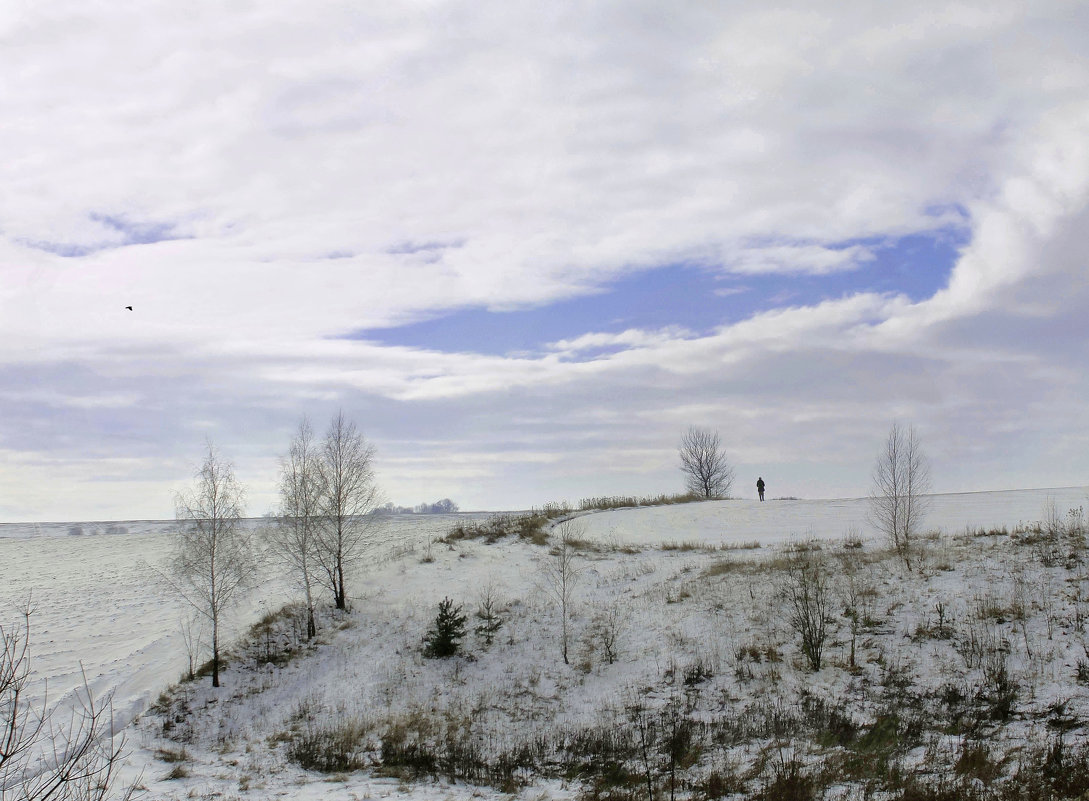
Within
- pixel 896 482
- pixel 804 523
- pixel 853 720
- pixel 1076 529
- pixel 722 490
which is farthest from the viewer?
pixel 722 490

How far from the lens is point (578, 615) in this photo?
30672 mm

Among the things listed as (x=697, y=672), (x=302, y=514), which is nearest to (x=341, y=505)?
(x=302, y=514)

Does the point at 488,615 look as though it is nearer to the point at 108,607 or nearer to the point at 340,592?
the point at 340,592

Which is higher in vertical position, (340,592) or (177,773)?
(340,592)

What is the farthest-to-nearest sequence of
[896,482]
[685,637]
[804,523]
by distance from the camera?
[804,523], [896,482], [685,637]

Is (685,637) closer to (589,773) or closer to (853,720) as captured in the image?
(853,720)

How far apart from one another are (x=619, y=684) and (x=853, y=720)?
8.07 meters

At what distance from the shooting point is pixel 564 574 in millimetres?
30125

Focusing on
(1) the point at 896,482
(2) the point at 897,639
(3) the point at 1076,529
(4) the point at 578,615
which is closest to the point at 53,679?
(4) the point at 578,615

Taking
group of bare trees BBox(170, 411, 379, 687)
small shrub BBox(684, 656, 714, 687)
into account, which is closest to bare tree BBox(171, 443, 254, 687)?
group of bare trees BBox(170, 411, 379, 687)

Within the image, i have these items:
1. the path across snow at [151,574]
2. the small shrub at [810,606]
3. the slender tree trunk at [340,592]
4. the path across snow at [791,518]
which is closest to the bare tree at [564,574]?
the path across snow at [791,518]

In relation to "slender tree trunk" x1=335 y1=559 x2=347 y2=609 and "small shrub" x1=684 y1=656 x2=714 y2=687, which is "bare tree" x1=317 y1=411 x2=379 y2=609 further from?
"small shrub" x1=684 y1=656 x2=714 y2=687

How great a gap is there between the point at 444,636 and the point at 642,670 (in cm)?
798

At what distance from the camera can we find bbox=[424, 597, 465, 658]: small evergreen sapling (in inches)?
1118
